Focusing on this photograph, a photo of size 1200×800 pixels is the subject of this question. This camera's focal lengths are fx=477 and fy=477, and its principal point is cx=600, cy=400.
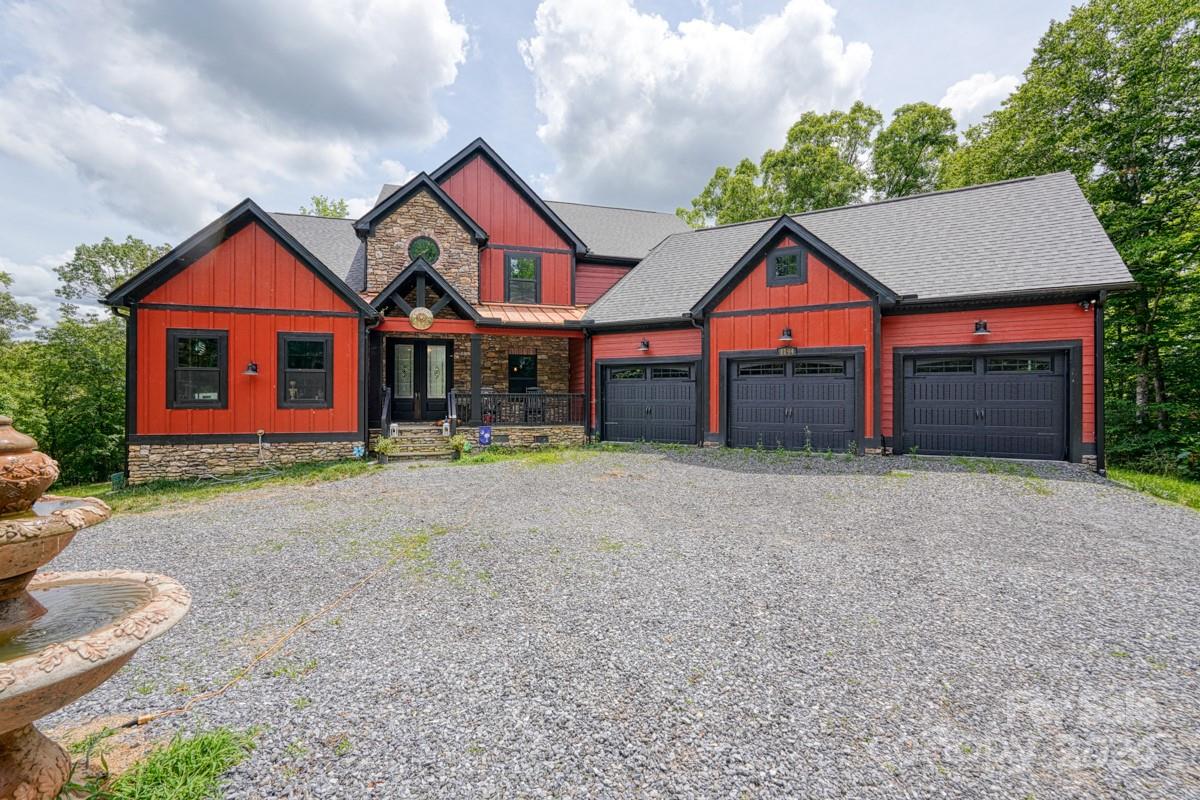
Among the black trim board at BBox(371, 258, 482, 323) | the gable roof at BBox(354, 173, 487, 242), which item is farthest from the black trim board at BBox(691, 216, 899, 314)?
the gable roof at BBox(354, 173, 487, 242)

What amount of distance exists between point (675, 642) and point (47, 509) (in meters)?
3.56

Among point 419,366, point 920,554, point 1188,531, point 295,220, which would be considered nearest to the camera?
point 920,554

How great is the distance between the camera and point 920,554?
5.29 m

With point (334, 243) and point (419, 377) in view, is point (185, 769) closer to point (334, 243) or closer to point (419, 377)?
point (419, 377)

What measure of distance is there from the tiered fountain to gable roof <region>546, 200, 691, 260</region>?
1603 cm

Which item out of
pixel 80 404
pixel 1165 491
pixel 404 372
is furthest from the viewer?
pixel 80 404

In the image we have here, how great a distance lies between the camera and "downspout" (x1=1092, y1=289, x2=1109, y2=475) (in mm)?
9492

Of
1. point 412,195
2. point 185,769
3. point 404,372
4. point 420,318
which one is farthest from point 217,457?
point 185,769

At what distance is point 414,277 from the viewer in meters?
12.8

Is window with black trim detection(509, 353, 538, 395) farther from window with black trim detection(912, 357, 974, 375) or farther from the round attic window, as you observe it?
window with black trim detection(912, 357, 974, 375)

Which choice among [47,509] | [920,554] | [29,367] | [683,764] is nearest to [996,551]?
[920,554]

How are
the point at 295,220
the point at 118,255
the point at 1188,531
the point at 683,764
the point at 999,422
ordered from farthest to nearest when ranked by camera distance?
the point at 118,255
the point at 295,220
the point at 999,422
the point at 1188,531
the point at 683,764

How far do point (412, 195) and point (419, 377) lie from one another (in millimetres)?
5507

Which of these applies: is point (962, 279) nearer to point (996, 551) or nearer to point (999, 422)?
point (999, 422)
